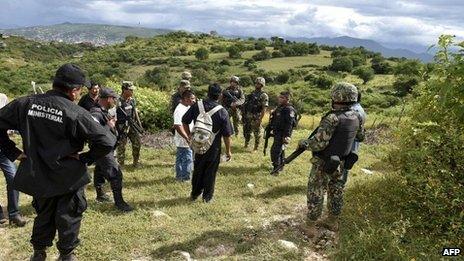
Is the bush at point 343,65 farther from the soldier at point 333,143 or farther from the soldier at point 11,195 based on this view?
the soldier at point 11,195

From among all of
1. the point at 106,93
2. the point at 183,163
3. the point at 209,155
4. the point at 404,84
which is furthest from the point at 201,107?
the point at 404,84

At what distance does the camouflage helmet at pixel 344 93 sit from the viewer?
597 cm

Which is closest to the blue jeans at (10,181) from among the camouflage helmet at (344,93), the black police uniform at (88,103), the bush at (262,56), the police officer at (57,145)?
the black police uniform at (88,103)

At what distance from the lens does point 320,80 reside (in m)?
54.0

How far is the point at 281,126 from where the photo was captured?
9398mm

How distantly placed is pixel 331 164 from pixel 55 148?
350 cm

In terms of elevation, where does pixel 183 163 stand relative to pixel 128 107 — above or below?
below

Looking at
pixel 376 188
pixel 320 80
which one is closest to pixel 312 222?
pixel 376 188

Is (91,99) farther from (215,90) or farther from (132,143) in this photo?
(132,143)

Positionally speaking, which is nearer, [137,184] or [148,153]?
[137,184]

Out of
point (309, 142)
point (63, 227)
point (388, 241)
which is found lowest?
point (388, 241)

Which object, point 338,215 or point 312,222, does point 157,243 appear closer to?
point 312,222

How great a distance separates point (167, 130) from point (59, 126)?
32.1 feet

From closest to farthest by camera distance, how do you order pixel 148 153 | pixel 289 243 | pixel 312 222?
pixel 289 243, pixel 312 222, pixel 148 153
